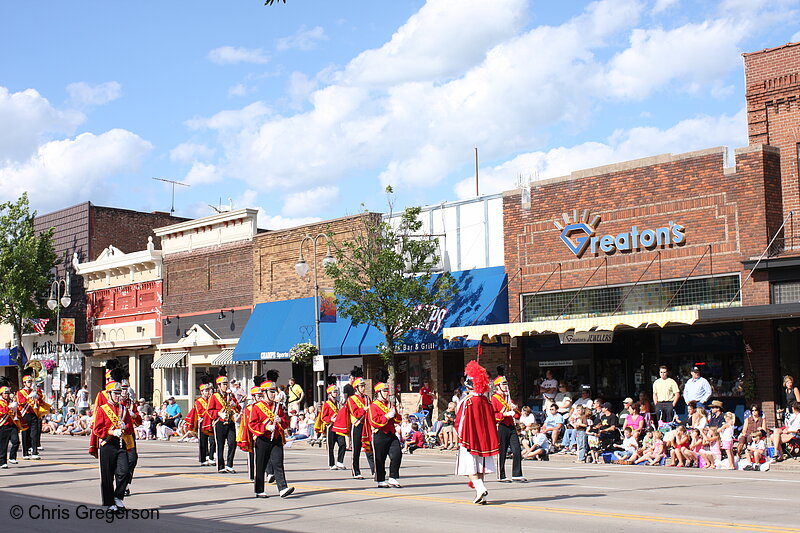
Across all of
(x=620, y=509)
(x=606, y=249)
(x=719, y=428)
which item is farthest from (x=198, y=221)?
(x=620, y=509)

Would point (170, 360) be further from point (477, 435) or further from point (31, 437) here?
point (477, 435)

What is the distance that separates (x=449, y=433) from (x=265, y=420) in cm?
1195

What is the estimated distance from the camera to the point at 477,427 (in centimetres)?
1411

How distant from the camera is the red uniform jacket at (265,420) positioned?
1524 centimetres

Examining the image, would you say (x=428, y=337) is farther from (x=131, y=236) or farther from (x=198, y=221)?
(x=131, y=236)

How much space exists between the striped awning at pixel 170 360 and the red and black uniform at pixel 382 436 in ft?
89.3

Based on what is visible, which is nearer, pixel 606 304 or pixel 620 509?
pixel 620 509

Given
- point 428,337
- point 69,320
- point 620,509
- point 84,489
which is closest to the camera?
point 620,509

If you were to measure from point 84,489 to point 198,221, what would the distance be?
26.2 meters

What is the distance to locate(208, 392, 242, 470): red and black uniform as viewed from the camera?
1969cm

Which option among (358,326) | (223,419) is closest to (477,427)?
(223,419)

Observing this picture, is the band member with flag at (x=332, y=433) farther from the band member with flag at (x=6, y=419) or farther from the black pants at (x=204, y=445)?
the band member with flag at (x=6, y=419)

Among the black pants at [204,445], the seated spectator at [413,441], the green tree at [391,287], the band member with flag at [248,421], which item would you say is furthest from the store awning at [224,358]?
the band member with flag at [248,421]

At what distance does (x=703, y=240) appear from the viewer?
81.5 feet
